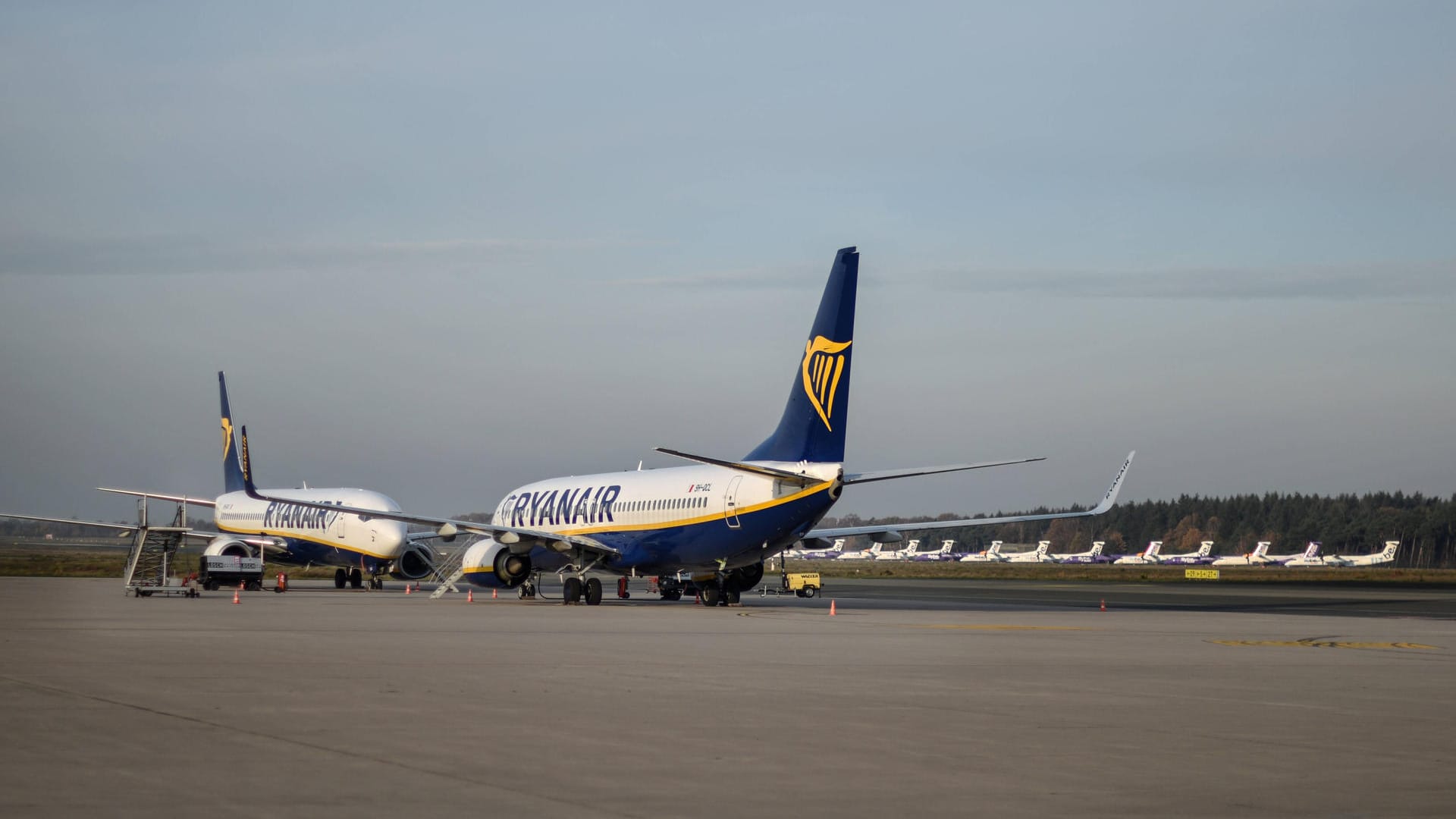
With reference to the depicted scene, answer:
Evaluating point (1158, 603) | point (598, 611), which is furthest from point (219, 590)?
point (1158, 603)

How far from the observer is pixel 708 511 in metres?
36.2

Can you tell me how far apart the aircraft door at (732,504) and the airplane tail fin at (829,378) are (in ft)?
6.07

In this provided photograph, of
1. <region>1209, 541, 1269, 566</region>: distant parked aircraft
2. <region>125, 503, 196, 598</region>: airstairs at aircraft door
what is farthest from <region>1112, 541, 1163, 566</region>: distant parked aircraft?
<region>125, 503, 196, 598</region>: airstairs at aircraft door

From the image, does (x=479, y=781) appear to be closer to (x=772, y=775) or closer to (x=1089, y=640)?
(x=772, y=775)

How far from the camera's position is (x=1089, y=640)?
81.4 feet

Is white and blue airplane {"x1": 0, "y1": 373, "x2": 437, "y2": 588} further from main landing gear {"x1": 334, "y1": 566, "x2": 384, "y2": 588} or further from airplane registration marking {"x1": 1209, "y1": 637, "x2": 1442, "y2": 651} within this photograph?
airplane registration marking {"x1": 1209, "y1": 637, "x2": 1442, "y2": 651}

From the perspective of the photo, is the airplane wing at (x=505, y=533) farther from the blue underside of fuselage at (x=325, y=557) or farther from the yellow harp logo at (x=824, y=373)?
the blue underside of fuselage at (x=325, y=557)

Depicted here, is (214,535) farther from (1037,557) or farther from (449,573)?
(1037,557)

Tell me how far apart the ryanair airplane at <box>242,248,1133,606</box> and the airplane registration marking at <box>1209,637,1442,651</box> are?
8445 millimetres

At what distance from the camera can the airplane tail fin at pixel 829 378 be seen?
111 feet

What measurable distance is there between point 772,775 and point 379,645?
13146 mm

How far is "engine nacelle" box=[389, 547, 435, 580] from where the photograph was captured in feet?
190

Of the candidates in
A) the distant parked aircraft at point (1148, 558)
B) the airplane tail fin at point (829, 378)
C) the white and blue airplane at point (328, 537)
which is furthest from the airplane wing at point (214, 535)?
the distant parked aircraft at point (1148, 558)

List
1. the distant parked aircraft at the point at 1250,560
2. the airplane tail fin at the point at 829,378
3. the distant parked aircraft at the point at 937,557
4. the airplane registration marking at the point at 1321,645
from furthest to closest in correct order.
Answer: the distant parked aircraft at the point at 937,557 < the distant parked aircraft at the point at 1250,560 < the airplane tail fin at the point at 829,378 < the airplane registration marking at the point at 1321,645
